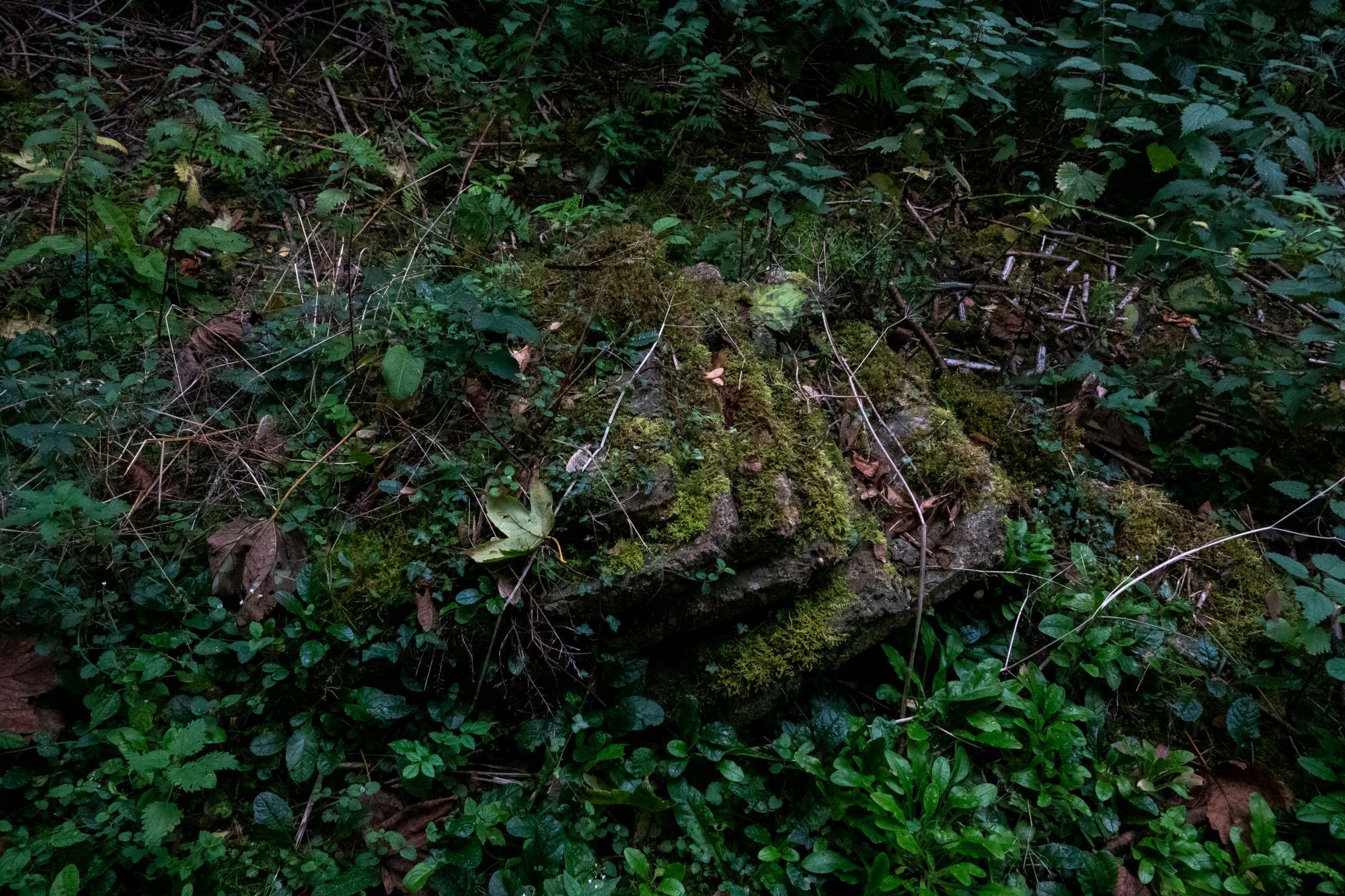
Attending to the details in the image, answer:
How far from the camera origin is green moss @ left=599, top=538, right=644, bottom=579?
8.03ft

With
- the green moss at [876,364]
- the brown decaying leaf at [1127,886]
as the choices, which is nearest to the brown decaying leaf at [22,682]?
the green moss at [876,364]

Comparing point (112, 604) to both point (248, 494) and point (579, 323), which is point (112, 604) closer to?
point (248, 494)

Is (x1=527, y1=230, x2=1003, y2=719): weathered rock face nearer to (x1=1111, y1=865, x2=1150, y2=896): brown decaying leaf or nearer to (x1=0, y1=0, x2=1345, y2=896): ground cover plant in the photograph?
(x1=0, y1=0, x2=1345, y2=896): ground cover plant

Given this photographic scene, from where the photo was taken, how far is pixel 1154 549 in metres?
3.17

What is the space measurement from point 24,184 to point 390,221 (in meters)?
1.44

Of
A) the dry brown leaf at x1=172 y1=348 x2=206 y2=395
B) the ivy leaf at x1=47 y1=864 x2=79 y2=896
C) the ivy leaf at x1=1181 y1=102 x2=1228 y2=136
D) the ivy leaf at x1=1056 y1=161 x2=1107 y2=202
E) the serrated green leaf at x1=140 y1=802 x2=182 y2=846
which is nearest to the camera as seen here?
the ivy leaf at x1=47 y1=864 x2=79 y2=896

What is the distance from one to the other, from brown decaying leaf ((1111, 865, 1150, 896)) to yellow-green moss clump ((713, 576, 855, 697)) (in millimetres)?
1202

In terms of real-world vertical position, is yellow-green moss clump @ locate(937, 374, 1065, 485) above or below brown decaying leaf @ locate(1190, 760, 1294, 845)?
above

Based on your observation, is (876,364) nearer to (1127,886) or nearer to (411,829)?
(1127,886)

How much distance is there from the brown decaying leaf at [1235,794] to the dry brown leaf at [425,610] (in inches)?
113

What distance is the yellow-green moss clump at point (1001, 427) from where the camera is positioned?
3.30 m

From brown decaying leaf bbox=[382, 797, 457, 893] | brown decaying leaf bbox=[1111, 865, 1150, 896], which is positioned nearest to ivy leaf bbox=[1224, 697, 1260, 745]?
brown decaying leaf bbox=[1111, 865, 1150, 896]

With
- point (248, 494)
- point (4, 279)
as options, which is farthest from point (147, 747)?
point (4, 279)

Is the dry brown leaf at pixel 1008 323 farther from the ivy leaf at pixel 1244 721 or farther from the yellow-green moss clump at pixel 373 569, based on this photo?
the yellow-green moss clump at pixel 373 569
